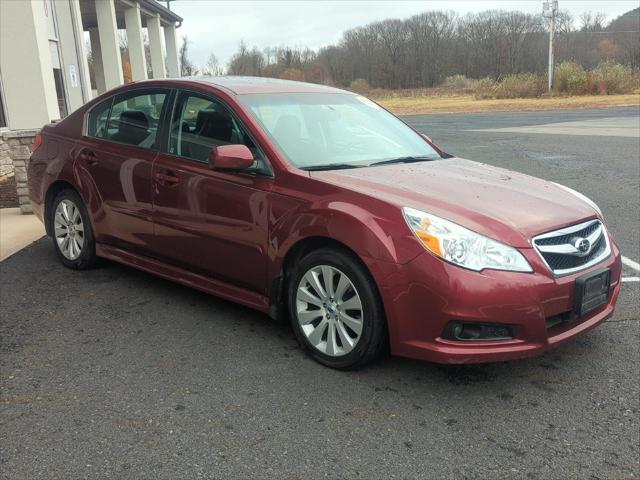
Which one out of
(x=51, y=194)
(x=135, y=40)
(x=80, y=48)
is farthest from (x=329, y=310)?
(x=135, y=40)

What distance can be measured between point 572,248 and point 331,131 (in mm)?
1818

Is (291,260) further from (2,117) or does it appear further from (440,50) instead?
(440,50)

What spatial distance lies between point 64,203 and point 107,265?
2.17 ft

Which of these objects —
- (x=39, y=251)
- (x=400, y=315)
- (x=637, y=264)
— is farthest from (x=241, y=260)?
(x=637, y=264)

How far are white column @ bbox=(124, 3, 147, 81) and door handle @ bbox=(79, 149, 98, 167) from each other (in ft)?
56.9

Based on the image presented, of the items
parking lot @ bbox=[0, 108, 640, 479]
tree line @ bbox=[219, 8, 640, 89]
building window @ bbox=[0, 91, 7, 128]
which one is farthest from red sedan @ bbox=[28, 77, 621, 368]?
tree line @ bbox=[219, 8, 640, 89]

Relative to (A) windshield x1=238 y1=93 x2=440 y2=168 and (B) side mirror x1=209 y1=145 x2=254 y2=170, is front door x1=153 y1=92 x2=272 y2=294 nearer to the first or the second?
(B) side mirror x1=209 y1=145 x2=254 y2=170

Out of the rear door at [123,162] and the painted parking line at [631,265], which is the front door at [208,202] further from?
the painted parking line at [631,265]

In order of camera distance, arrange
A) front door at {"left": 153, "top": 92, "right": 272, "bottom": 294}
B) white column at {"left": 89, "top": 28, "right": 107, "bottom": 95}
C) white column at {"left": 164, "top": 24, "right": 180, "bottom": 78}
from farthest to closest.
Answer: white column at {"left": 164, "top": 24, "right": 180, "bottom": 78}, white column at {"left": 89, "top": 28, "right": 107, "bottom": 95}, front door at {"left": 153, "top": 92, "right": 272, "bottom": 294}

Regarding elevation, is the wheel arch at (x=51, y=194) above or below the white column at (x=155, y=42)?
below

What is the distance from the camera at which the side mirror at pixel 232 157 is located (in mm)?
3689

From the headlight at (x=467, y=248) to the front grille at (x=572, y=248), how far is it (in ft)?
0.60

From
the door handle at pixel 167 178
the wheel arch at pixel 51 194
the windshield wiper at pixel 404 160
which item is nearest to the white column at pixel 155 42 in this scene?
the wheel arch at pixel 51 194

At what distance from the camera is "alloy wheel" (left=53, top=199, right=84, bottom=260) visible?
523cm
